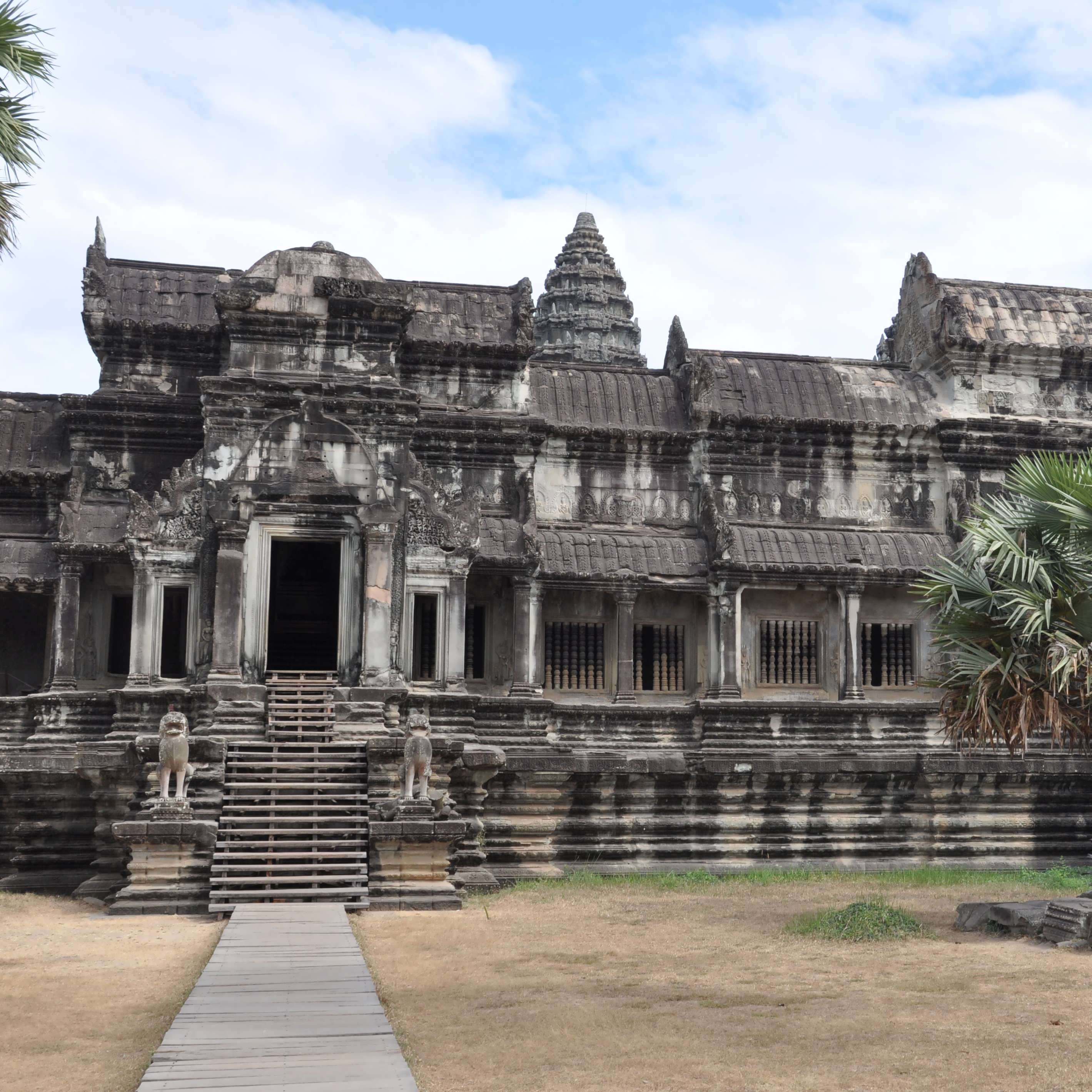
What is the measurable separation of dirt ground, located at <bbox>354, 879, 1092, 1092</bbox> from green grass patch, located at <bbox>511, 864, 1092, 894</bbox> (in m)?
2.39

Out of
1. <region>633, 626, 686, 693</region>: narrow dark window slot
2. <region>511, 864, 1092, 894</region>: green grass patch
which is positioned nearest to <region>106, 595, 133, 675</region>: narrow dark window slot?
<region>511, 864, 1092, 894</region>: green grass patch

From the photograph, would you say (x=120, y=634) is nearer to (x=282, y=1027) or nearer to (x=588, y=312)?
(x=282, y=1027)

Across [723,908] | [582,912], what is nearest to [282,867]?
[582,912]

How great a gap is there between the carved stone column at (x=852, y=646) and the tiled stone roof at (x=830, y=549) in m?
0.48

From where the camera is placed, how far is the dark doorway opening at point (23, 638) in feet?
67.9

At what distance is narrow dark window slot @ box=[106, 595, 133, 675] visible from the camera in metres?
20.4

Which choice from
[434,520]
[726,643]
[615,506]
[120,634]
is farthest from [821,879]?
[120,634]

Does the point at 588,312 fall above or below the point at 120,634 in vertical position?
above

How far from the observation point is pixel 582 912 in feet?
50.5

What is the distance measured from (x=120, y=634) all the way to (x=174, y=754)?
5.22m

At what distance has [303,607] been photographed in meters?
24.0

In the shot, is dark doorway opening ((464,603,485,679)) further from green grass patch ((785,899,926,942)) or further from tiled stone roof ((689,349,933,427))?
green grass patch ((785,899,926,942))

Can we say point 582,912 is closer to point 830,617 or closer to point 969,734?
point 969,734

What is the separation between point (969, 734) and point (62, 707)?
38.5 ft
